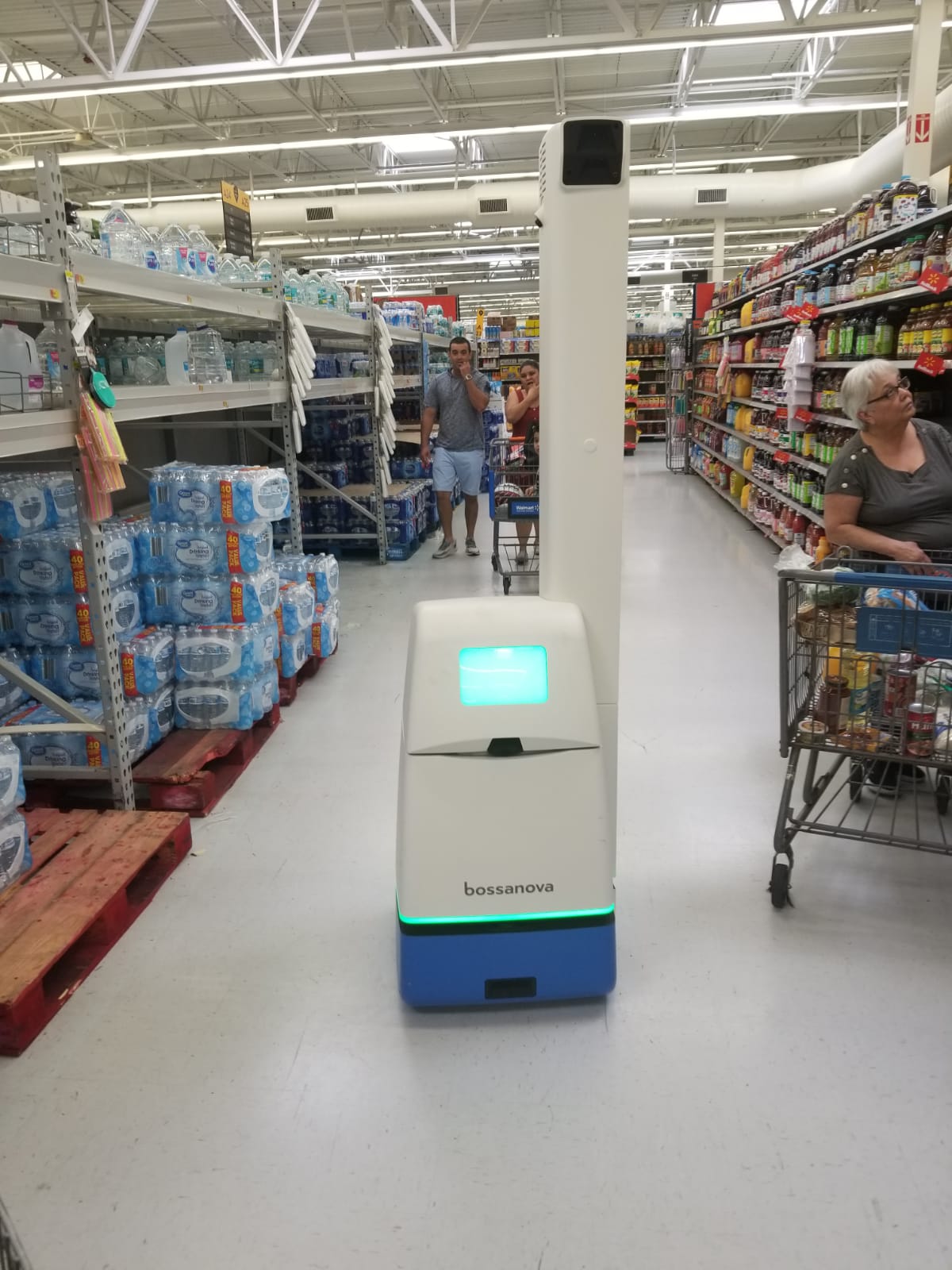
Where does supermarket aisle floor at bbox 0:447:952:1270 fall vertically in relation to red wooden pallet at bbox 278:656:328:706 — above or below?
below

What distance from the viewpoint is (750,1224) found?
64.6 inches

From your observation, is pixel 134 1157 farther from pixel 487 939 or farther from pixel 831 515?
pixel 831 515

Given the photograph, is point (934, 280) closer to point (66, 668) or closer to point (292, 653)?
point (292, 653)

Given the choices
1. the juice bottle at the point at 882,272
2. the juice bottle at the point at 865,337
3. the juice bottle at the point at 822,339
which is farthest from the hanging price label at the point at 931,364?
the juice bottle at the point at 822,339

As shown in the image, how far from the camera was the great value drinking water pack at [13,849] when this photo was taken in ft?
8.32

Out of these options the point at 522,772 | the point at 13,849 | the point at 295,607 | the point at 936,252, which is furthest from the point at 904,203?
the point at 13,849

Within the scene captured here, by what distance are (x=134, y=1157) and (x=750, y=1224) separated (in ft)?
3.92

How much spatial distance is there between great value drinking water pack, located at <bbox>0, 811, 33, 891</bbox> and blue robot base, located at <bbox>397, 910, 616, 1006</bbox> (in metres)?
1.20

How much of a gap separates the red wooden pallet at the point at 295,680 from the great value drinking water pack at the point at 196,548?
83 centimetres

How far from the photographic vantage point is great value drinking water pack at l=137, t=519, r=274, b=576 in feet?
11.7

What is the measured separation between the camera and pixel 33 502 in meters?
3.34

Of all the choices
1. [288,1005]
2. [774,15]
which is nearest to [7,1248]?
[288,1005]

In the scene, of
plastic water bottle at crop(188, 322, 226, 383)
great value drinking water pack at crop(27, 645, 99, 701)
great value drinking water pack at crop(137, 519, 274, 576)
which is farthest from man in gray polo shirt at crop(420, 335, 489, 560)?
great value drinking water pack at crop(27, 645, 99, 701)

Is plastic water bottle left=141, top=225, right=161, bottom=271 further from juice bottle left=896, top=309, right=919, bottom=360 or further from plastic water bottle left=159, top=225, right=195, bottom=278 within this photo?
juice bottle left=896, top=309, right=919, bottom=360
